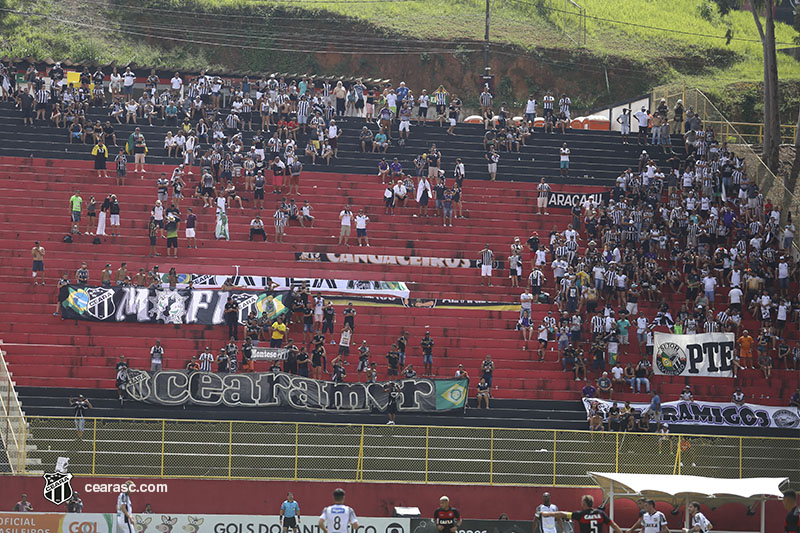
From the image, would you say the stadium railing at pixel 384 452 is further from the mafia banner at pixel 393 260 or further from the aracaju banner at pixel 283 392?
the mafia banner at pixel 393 260

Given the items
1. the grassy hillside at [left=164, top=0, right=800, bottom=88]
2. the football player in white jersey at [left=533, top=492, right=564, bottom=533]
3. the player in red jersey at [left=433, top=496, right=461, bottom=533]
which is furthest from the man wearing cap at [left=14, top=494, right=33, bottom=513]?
the grassy hillside at [left=164, top=0, right=800, bottom=88]

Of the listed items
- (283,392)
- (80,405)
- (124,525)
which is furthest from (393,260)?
(124,525)

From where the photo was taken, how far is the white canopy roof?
974 inches

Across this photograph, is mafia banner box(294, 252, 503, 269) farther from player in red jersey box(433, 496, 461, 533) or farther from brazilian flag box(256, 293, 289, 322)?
player in red jersey box(433, 496, 461, 533)

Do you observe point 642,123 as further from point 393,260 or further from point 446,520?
point 446,520

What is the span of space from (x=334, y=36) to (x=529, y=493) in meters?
48.6

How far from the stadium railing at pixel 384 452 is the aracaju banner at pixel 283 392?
2.80 meters

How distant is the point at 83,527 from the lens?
81.1ft

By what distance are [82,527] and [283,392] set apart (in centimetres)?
973

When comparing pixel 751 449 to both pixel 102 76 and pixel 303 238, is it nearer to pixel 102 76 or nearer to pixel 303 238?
pixel 303 238

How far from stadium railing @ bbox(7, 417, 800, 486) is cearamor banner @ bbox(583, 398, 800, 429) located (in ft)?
13.8

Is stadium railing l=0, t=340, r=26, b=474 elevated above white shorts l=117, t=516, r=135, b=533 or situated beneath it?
elevated above

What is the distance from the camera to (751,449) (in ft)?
101

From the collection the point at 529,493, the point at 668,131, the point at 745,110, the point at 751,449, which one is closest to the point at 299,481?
the point at 529,493
